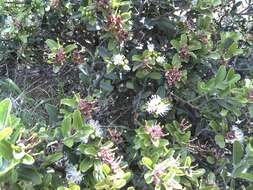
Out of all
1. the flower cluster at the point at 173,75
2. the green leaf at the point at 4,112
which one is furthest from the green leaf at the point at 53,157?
the flower cluster at the point at 173,75

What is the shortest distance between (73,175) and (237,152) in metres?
0.57

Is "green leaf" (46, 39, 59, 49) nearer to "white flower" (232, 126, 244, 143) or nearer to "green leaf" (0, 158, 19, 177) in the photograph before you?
"green leaf" (0, 158, 19, 177)

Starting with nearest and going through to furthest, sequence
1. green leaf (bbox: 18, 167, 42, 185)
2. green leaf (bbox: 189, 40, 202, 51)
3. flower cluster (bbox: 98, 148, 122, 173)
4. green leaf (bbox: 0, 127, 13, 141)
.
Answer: green leaf (bbox: 0, 127, 13, 141) < green leaf (bbox: 18, 167, 42, 185) < flower cluster (bbox: 98, 148, 122, 173) < green leaf (bbox: 189, 40, 202, 51)

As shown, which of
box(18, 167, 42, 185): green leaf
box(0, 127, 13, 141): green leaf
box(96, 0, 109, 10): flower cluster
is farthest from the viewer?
box(96, 0, 109, 10): flower cluster

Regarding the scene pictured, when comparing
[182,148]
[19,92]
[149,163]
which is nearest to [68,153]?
[149,163]

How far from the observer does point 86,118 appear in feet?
5.27

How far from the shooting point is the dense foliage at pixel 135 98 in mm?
1530

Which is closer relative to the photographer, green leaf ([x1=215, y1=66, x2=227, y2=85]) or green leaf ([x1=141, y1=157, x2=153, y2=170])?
green leaf ([x1=141, y1=157, x2=153, y2=170])

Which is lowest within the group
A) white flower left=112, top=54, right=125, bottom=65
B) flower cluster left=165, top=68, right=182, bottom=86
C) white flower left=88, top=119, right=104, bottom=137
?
white flower left=88, top=119, right=104, bottom=137

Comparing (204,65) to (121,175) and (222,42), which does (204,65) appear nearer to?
(222,42)

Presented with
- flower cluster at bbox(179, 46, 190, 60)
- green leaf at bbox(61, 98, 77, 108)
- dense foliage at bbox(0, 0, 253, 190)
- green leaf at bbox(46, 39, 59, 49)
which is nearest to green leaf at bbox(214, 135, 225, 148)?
dense foliage at bbox(0, 0, 253, 190)

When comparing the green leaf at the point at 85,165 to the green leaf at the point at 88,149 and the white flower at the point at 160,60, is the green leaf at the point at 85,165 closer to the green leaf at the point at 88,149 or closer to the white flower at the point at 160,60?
the green leaf at the point at 88,149

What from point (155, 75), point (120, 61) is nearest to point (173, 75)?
point (155, 75)

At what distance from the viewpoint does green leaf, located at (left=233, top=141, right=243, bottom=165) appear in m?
1.69
